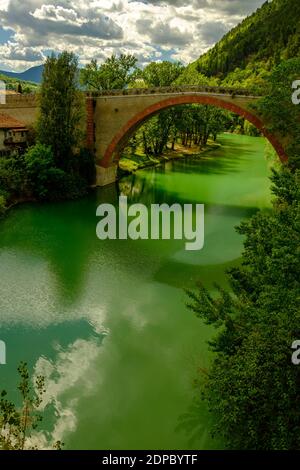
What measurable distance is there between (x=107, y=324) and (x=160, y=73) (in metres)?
38.0

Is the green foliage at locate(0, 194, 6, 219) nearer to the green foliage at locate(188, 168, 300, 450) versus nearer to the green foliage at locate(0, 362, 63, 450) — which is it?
the green foliage at locate(0, 362, 63, 450)

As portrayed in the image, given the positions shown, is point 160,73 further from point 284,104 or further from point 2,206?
point 2,206

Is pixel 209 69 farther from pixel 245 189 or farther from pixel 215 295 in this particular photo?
pixel 215 295

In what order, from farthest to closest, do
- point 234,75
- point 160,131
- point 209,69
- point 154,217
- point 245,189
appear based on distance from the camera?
point 209,69
point 234,75
point 160,131
point 245,189
point 154,217

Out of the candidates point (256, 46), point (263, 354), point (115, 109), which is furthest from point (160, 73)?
point (256, 46)

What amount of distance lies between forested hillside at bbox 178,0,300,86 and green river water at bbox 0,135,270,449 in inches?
3197

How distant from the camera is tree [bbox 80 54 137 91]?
148 ft

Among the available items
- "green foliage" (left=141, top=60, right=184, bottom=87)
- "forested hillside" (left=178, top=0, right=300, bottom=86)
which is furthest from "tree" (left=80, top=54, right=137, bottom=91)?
"forested hillside" (left=178, top=0, right=300, bottom=86)

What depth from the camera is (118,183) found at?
35.9 meters

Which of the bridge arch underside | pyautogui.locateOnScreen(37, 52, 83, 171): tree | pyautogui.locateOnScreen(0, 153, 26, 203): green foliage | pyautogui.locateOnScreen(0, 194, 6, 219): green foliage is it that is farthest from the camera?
pyautogui.locateOnScreen(37, 52, 83, 171): tree

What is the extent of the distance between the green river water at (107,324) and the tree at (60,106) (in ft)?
14.4

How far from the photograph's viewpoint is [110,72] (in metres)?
44.8

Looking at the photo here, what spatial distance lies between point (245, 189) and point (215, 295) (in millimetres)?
19575

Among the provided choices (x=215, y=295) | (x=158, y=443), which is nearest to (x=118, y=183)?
(x=215, y=295)
